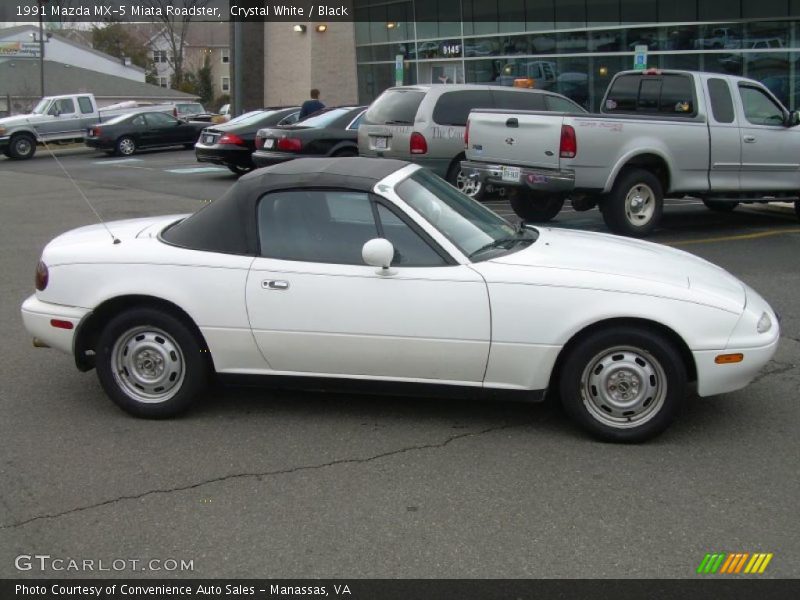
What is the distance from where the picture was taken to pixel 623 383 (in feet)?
15.5

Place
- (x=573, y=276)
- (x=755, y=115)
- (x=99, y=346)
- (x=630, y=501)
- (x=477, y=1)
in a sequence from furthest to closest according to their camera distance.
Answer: (x=477, y=1), (x=755, y=115), (x=99, y=346), (x=573, y=276), (x=630, y=501)

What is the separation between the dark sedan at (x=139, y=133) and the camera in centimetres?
2778

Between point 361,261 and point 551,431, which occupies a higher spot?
point 361,261

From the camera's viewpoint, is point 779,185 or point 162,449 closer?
point 162,449

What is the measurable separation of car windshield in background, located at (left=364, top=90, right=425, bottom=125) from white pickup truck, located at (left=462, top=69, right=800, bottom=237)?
258cm

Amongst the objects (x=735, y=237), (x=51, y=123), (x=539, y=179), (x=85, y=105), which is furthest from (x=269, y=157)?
(x=85, y=105)

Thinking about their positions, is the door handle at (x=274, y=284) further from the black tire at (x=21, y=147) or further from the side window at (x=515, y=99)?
the black tire at (x=21, y=147)

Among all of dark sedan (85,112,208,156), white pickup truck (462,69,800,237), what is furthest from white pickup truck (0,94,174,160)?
white pickup truck (462,69,800,237)

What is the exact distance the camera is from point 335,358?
16.1 feet

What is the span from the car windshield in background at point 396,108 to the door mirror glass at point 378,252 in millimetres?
8938

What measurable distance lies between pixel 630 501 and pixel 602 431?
652 millimetres

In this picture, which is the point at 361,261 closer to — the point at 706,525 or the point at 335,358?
the point at 335,358

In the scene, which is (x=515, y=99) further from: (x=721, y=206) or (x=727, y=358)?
(x=727, y=358)

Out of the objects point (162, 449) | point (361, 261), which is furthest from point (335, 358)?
point (162, 449)
